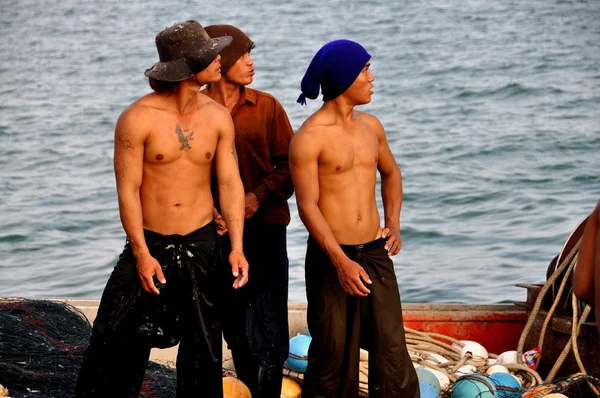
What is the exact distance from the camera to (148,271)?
4918 millimetres

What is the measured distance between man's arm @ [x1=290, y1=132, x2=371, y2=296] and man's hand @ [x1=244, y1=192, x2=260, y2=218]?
0.46m

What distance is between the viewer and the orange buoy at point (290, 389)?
254 inches

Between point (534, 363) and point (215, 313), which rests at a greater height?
point (215, 313)

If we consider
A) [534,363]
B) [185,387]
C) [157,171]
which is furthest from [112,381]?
[534,363]

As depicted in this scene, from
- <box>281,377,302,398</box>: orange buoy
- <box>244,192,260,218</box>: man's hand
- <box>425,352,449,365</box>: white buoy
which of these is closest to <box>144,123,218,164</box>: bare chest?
<box>244,192,260,218</box>: man's hand

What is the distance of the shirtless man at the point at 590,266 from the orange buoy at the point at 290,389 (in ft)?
9.87

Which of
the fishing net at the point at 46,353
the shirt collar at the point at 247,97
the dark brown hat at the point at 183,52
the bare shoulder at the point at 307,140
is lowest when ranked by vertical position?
the fishing net at the point at 46,353

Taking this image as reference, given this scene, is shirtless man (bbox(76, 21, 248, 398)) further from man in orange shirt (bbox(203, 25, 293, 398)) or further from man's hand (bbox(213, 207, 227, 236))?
man in orange shirt (bbox(203, 25, 293, 398))

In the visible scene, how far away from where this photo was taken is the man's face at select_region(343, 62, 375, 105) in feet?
17.9

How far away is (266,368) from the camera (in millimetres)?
5895

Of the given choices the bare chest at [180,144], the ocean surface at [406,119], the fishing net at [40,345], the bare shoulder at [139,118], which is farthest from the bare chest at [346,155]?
the ocean surface at [406,119]

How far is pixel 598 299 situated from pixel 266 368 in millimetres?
2735

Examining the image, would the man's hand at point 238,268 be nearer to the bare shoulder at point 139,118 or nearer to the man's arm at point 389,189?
the bare shoulder at point 139,118

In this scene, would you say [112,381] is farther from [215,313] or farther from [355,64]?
[355,64]
